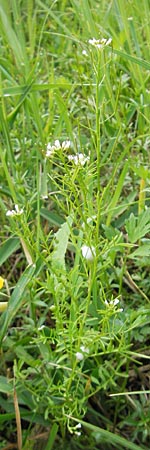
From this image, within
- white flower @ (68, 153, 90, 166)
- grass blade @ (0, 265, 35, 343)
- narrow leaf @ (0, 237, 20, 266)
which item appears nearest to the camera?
white flower @ (68, 153, 90, 166)

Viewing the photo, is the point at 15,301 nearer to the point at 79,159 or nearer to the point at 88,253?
the point at 88,253

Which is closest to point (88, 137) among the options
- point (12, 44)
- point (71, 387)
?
point (12, 44)

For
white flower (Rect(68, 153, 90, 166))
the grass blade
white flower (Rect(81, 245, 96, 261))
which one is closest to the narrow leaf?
the grass blade

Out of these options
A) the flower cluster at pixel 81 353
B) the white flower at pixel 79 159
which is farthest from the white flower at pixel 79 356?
the white flower at pixel 79 159

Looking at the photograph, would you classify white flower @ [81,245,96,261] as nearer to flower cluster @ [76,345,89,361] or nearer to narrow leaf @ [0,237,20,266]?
flower cluster @ [76,345,89,361]

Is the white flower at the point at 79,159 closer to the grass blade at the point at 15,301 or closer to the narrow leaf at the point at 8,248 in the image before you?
the grass blade at the point at 15,301

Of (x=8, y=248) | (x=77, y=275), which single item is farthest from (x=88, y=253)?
(x=8, y=248)

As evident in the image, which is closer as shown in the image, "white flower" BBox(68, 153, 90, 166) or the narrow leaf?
"white flower" BBox(68, 153, 90, 166)

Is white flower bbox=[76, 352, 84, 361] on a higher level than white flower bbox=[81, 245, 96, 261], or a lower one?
lower

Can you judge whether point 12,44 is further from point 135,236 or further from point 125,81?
point 135,236
